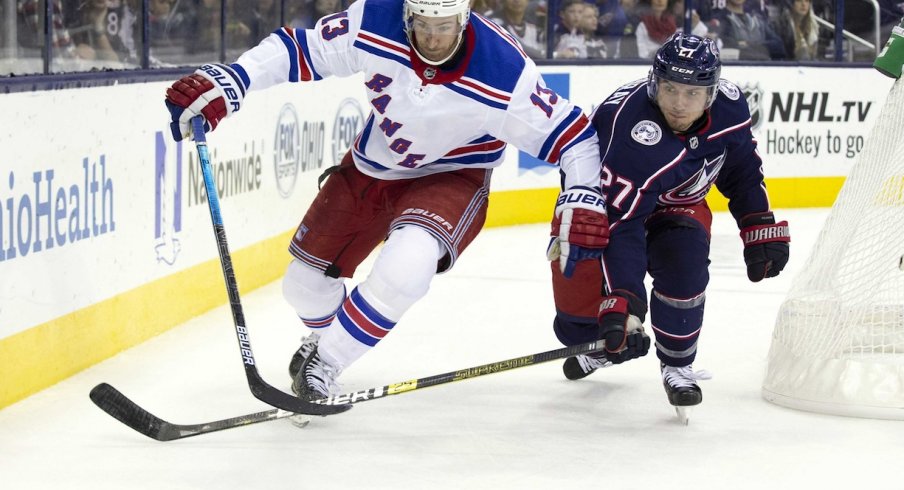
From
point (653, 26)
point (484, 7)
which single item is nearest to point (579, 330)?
point (484, 7)

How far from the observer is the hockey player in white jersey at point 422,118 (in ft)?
10.1

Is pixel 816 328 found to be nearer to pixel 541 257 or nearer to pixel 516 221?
pixel 541 257

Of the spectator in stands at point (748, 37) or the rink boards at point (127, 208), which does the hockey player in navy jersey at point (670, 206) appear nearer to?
the rink boards at point (127, 208)

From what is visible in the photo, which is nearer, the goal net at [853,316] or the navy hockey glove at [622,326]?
the navy hockey glove at [622,326]

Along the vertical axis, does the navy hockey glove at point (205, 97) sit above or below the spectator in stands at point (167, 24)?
above

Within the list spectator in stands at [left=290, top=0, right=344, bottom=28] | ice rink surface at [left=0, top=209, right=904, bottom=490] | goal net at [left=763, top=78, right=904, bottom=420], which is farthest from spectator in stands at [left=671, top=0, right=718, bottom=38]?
goal net at [left=763, top=78, right=904, bottom=420]

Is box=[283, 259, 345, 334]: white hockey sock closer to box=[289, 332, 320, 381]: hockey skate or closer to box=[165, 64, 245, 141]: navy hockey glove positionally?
box=[289, 332, 320, 381]: hockey skate

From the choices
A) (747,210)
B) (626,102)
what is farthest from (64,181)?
(747,210)

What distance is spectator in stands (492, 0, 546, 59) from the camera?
293 inches

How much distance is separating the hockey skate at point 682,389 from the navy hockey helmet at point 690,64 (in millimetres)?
704

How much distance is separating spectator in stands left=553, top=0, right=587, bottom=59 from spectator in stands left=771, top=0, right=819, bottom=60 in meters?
1.33

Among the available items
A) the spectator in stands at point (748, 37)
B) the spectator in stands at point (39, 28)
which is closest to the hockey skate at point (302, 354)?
the spectator in stands at point (39, 28)

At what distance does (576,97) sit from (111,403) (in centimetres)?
469

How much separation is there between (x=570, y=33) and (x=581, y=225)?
4690mm
